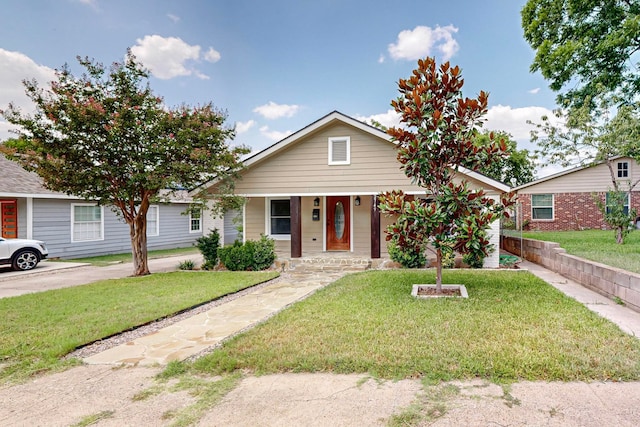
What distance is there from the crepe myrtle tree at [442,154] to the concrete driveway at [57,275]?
8.11 m

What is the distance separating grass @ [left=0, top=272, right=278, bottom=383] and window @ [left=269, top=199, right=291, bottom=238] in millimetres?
3436

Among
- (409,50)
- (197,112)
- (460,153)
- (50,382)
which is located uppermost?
(409,50)

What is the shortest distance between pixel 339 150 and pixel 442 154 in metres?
5.13

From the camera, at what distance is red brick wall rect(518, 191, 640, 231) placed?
65.3ft

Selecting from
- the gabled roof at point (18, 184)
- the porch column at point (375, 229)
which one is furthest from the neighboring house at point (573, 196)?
the gabled roof at point (18, 184)

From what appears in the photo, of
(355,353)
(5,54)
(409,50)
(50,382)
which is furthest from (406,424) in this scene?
(5,54)

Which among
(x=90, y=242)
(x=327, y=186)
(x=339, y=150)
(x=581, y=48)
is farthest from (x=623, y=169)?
(x=90, y=242)

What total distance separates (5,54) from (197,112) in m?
10.4

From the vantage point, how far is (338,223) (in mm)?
12938

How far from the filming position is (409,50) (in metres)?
16.0

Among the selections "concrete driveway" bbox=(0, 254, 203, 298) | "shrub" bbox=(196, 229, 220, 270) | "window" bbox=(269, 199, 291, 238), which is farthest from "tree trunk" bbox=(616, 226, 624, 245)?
"concrete driveway" bbox=(0, 254, 203, 298)

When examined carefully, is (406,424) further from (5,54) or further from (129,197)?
(5,54)

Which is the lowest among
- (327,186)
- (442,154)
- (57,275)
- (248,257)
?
(57,275)

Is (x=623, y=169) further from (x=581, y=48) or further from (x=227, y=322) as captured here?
(x=227, y=322)
